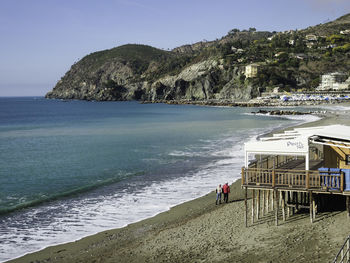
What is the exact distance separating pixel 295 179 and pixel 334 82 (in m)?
137

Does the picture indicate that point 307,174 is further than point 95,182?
No

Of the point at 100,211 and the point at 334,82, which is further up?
the point at 334,82

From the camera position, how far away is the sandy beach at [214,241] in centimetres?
1114

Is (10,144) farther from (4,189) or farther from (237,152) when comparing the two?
(237,152)

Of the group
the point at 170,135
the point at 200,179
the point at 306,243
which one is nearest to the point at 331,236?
the point at 306,243

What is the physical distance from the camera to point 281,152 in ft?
43.6

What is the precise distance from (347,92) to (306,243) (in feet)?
420

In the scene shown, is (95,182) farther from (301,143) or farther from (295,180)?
(301,143)

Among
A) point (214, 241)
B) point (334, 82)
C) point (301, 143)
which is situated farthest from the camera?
point (334, 82)

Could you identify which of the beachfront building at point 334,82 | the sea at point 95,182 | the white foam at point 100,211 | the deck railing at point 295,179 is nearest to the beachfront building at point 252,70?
the beachfront building at point 334,82

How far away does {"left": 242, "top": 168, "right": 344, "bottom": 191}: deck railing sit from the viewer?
1273cm

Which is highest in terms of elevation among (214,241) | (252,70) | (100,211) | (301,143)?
(252,70)

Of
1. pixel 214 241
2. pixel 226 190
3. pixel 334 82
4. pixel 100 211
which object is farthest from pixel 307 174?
pixel 334 82

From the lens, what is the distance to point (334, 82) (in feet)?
452
